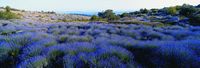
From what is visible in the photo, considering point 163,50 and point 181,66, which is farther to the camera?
point 163,50

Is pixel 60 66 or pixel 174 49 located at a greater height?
pixel 174 49

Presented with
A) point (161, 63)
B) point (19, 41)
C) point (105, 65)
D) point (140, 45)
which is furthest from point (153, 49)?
point (19, 41)

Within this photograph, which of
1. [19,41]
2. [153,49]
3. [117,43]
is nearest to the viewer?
[153,49]

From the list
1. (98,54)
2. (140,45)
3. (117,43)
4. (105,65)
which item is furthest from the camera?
(117,43)

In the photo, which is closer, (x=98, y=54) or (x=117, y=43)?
(x=98, y=54)

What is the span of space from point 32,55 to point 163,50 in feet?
8.69

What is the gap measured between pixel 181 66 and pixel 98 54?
149 cm

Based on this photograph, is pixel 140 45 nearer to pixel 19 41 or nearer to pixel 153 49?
pixel 153 49

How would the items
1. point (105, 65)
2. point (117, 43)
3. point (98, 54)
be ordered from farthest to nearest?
point (117, 43) < point (98, 54) < point (105, 65)

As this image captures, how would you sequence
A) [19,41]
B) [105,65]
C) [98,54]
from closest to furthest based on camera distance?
1. [105,65]
2. [98,54]
3. [19,41]

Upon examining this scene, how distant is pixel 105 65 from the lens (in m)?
5.03

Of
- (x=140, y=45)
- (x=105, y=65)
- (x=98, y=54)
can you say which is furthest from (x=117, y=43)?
(x=105, y=65)

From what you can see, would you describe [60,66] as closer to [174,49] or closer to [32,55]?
[32,55]

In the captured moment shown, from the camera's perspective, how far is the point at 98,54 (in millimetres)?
5625
